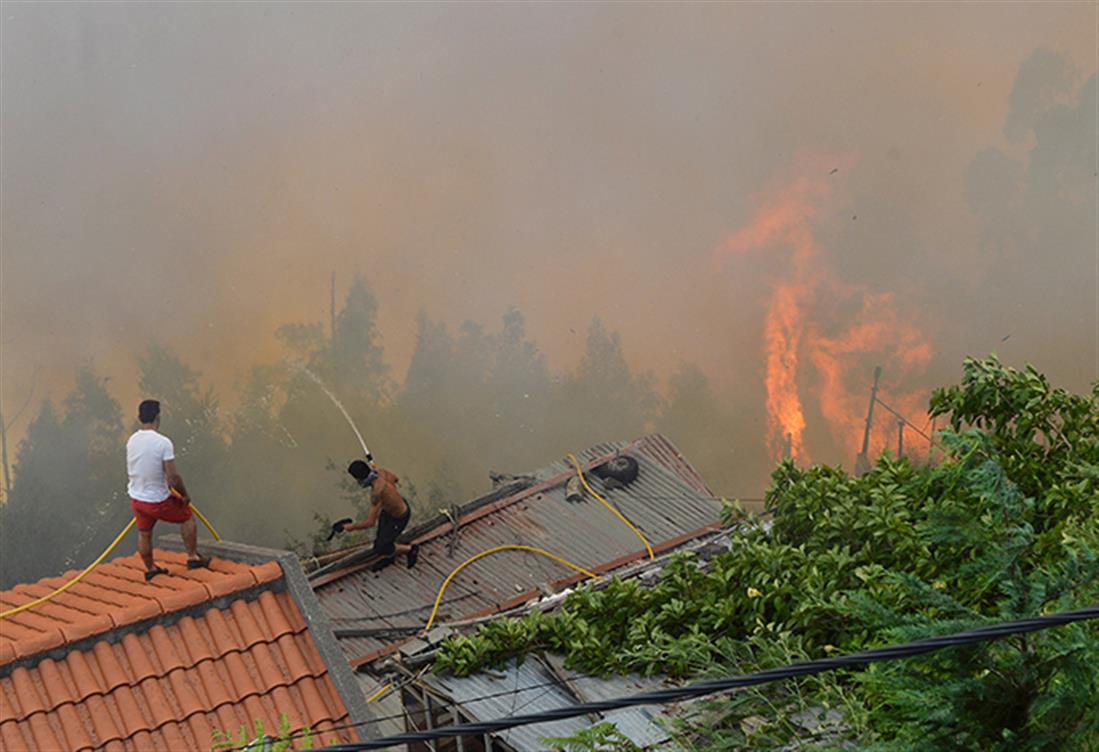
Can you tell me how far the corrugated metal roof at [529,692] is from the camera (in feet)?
22.9

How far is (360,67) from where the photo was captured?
107 ft

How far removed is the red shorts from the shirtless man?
10.4 feet

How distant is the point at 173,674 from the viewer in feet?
23.8

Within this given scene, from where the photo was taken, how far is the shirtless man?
39.7 ft

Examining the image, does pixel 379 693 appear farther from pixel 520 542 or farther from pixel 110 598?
pixel 520 542

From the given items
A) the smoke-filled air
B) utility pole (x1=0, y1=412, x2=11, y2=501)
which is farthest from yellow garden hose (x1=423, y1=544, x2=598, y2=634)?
utility pole (x1=0, y1=412, x2=11, y2=501)

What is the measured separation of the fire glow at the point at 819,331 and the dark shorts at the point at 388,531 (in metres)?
19.9

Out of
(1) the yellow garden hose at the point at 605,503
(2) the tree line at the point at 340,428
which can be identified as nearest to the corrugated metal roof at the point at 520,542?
(1) the yellow garden hose at the point at 605,503

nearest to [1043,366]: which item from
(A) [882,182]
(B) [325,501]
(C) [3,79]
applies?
(A) [882,182]

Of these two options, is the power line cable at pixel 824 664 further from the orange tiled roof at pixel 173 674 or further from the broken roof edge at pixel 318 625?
the orange tiled roof at pixel 173 674

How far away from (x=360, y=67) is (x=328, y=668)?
91.0ft

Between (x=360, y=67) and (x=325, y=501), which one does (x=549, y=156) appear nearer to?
(x=360, y=67)

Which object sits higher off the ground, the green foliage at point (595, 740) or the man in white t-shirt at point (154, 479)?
the man in white t-shirt at point (154, 479)

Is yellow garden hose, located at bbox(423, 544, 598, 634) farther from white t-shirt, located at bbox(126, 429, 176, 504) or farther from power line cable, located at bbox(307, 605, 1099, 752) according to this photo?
power line cable, located at bbox(307, 605, 1099, 752)
